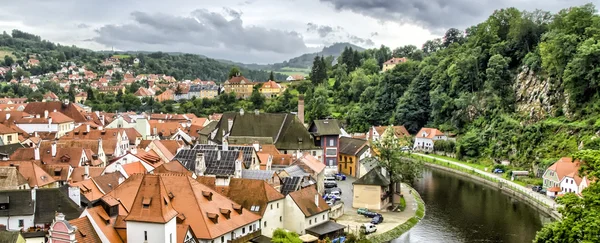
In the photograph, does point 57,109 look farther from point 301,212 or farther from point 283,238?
point 283,238

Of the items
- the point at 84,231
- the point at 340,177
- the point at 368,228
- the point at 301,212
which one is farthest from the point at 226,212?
the point at 340,177

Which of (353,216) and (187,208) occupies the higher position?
(187,208)

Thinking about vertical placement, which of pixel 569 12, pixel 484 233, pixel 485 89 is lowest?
pixel 484 233

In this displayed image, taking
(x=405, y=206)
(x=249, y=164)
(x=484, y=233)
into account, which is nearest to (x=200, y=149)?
(x=249, y=164)

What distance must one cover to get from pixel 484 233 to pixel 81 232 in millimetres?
30203

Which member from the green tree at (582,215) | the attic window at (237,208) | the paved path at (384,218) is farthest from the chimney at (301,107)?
the green tree at (582,215)

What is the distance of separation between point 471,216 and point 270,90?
3647 inches

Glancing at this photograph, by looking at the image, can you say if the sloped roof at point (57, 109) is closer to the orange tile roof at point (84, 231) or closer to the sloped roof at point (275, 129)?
the sloped roof at point (275, 129)

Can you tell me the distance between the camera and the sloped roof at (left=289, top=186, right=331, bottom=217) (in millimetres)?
35109

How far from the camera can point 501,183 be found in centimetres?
5862

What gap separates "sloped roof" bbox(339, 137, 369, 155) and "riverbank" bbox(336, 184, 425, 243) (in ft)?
45.5

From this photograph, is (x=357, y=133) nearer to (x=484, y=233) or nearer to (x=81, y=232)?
(x=484, y=233)

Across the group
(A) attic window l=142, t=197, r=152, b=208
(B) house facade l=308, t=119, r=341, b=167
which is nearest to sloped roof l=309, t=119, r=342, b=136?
(B) house facade l=308, t=119, r=341, b=167

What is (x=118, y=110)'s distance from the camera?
120 m
